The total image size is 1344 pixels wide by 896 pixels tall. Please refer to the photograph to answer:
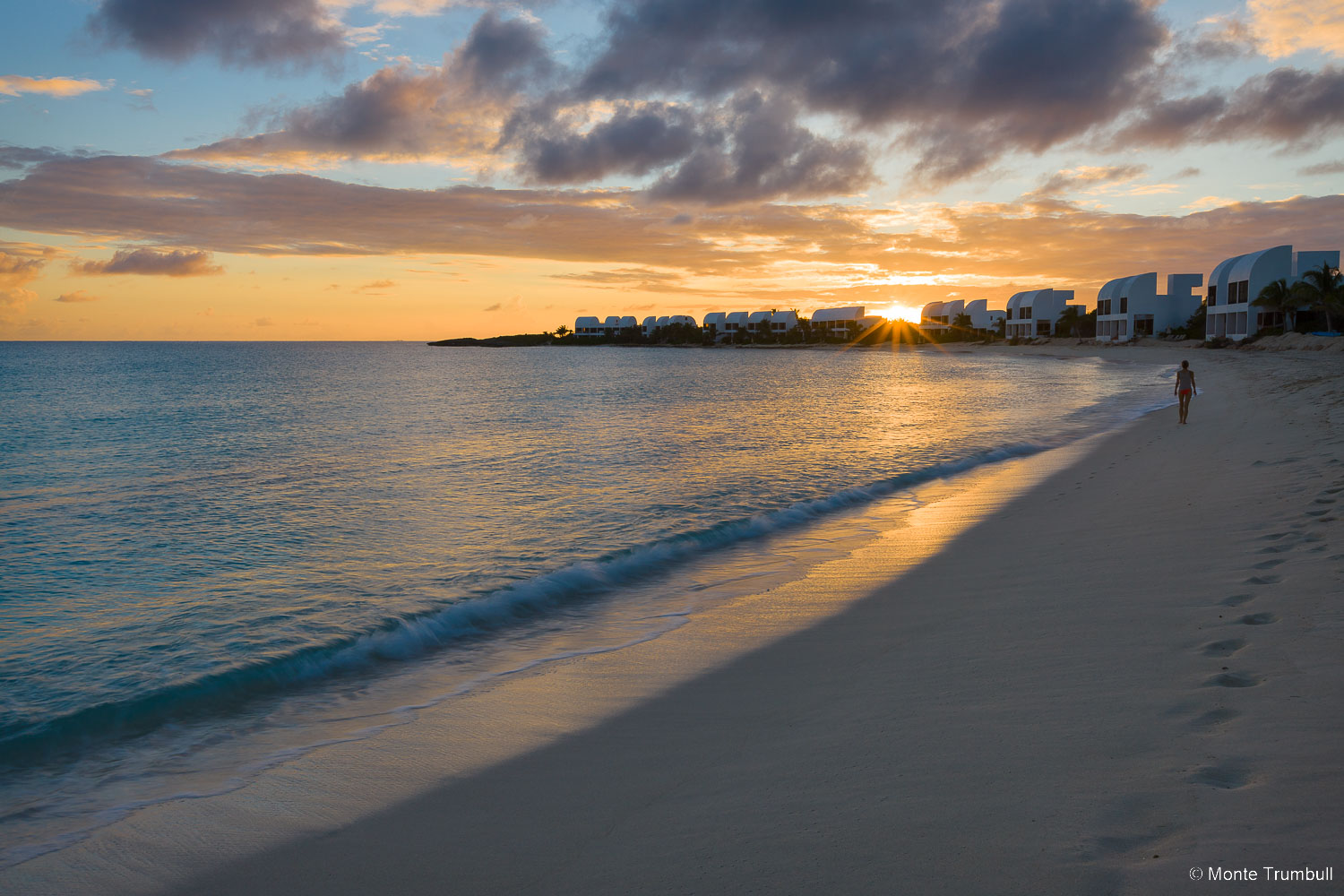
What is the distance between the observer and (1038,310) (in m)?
118

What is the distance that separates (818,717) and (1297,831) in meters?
2.63

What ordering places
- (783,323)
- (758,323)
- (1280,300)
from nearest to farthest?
1. (1280,300)
2. (783,323)
3. (758,323)

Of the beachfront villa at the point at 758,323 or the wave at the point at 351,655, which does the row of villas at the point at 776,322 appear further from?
the wave at the point at 351,655

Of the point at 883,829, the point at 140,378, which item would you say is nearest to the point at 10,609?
the point at 883,829

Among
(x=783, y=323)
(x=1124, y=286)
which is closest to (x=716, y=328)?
(x=783, y=323)

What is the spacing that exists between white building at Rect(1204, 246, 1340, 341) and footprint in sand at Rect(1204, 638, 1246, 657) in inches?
2930

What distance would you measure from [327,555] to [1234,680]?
10.6 metres

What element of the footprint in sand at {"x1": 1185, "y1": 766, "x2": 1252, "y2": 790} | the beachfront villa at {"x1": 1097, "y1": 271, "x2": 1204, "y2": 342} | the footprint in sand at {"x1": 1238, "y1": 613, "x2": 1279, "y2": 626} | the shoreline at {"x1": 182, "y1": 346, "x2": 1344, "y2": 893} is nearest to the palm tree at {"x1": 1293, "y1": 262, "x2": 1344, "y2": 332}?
the beachfront villa at {"x1": 1097, "y1": 271, "x2": 1204, "y2": 342}

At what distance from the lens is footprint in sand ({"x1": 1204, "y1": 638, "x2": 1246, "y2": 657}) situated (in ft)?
16.9

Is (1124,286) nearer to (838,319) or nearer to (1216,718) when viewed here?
(838,319)

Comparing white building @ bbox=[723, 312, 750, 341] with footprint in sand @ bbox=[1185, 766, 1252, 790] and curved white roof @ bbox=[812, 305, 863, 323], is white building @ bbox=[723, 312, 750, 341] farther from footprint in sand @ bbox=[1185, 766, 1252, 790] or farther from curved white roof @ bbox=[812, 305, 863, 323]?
footprint in sand @ bbox=[1185, 766, 1252, 790]

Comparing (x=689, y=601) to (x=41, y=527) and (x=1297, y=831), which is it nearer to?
(x=1297, y=831)

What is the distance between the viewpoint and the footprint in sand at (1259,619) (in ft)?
18.2

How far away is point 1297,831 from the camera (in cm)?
309
